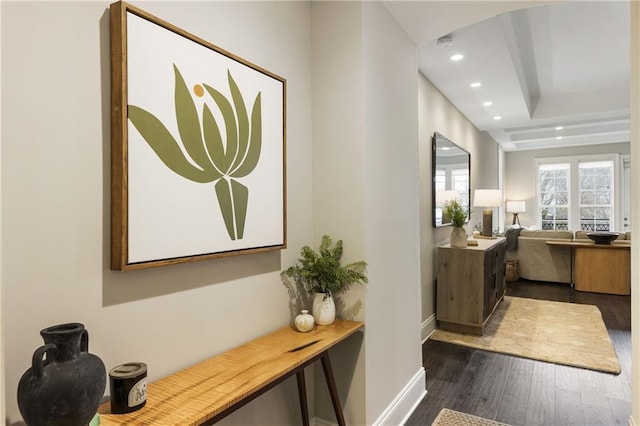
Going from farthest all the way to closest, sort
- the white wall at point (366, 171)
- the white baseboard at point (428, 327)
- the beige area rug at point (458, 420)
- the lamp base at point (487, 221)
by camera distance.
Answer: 1. the lamp base at point (487, 221)
2. the white baseboard at point (428, 327)
3. the beige area rug at point (458, 420)
4. the white wall at point (366, 171)

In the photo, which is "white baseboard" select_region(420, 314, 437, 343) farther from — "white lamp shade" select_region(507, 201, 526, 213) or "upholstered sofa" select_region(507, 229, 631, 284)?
"white lamp shade" select_region(507, 201, 526, 213)

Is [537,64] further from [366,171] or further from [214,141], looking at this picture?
[214,141]

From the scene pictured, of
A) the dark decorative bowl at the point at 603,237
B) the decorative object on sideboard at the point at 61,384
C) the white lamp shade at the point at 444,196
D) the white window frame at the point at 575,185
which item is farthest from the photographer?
Answer: the white window frame at the point at 575,185

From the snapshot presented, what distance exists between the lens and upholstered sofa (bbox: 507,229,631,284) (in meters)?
6.08

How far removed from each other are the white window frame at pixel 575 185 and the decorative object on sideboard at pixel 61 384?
10.1m

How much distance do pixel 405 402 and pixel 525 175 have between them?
337 inches

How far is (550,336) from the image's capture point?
3.73 m

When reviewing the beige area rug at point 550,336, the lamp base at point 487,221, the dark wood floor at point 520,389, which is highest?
the lamp base at point 487,221

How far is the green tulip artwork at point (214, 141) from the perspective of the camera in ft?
4.23

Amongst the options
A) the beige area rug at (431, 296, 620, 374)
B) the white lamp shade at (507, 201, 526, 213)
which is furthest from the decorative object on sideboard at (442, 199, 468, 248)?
the white lamp shade at (507, 201, 526, 213)

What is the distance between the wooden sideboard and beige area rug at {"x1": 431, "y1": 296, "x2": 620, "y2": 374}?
0.47ft

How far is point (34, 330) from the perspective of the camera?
100cm

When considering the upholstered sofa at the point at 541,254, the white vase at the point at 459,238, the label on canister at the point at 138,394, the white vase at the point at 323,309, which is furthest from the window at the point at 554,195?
the label on canister at the point at 138,394

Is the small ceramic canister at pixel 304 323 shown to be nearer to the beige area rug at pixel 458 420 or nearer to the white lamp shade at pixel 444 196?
the beige area rug at pixel 458 420
